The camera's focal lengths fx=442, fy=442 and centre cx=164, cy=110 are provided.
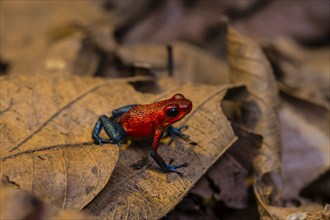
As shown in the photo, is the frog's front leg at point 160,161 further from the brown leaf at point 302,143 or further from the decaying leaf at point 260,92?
the brown leaf at point 302,143

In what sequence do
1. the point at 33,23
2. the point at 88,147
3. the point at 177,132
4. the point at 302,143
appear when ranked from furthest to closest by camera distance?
the point at 33,23
the point at 302,143
the point at 177,132
the point at 88,147

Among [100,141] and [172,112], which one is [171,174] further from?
[100,141]

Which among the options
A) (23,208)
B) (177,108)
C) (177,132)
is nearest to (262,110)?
(177,132)

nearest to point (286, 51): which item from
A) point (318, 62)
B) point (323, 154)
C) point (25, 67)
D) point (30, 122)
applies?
point (318, 62)

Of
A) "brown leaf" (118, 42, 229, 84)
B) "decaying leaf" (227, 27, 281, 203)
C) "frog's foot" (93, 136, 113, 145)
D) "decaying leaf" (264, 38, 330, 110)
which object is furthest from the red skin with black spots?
"decaying leaf" (264, 38, 330, 110)

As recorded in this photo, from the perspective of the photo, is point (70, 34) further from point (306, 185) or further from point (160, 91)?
point (306, 185)

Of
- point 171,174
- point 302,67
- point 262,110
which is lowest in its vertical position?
point 302,67
